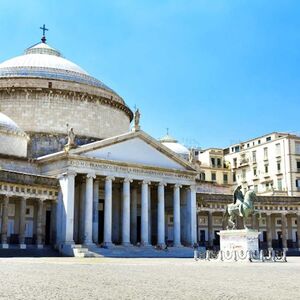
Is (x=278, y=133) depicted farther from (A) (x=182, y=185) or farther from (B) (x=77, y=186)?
(B) (x=77, y=186)

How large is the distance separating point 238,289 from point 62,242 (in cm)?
3537

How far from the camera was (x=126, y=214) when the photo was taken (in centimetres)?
5294

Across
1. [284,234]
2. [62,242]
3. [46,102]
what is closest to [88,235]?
[62,242]

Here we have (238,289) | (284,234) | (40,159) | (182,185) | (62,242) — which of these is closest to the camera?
(238,289)

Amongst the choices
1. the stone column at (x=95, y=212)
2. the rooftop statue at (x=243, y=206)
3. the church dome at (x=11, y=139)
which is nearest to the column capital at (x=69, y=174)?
the stone column at (x=95, y=212)

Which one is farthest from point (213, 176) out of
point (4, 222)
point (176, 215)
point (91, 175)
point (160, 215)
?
point (4, 222)

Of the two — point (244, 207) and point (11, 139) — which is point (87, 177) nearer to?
point (11, 139)

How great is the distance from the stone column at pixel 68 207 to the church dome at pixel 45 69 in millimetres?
16309

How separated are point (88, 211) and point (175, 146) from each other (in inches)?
1146

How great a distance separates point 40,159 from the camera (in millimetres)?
53281

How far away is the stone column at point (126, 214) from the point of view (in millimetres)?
52281

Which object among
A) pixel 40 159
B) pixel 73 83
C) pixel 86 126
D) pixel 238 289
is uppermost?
pixel 73 83

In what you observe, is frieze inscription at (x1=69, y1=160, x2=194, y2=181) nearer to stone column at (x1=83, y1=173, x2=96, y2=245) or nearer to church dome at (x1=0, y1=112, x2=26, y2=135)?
stone column at (x1=83, y1=173, x2=96, y2=245)

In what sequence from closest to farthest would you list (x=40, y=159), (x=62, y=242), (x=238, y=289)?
1. (x=238, y=289)
2. (x=62, y=242)
3. (x=40, y=159)
